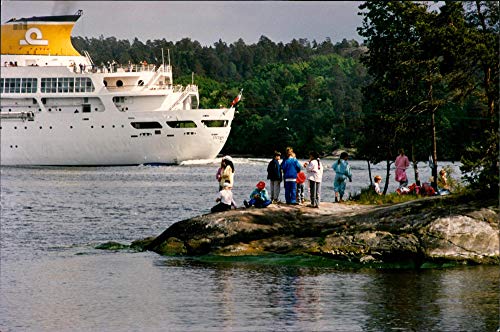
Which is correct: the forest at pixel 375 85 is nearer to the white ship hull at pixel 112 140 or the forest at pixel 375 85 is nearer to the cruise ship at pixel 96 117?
the cruise ship at pixel 96 117

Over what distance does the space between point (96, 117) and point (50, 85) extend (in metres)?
5.40

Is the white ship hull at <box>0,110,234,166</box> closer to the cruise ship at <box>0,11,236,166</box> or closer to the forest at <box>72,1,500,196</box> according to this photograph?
the cruise ship at <box>0,11,236,166</box>

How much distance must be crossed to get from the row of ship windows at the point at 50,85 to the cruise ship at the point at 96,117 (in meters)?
0.09

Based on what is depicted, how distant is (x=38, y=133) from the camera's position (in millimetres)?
92812

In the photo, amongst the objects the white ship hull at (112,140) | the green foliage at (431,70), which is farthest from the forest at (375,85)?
the white ship hull at (112,140)

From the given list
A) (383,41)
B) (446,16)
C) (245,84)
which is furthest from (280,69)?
(446,16)

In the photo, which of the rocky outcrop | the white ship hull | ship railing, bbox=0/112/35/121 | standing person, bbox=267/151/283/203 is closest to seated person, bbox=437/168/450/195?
the rocky outcrop

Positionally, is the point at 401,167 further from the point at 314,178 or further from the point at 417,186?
the point at 314,178

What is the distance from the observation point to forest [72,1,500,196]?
A: 22781mm

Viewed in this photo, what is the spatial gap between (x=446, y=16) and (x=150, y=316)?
13.2 m

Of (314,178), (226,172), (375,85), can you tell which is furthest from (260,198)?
(375,85)

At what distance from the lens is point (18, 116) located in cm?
9362

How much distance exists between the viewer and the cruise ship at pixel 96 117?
299 ft

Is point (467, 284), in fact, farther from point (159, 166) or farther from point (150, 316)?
point (159, 166)
